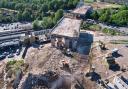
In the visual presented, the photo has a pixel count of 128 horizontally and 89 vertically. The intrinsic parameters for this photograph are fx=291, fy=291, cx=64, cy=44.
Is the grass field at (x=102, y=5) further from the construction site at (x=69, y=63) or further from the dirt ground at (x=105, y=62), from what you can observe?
the dirt ground at (x=105, y=62)

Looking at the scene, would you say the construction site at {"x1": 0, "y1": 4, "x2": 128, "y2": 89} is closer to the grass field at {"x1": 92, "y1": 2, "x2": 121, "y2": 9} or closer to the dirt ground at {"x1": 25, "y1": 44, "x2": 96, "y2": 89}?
the dirt ground at {"x1": 25, "y1": 44, "x2": 96, "y2": 89}

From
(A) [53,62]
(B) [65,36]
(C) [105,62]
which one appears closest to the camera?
(C) [105,62]

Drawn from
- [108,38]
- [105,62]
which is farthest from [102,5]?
[105,62]

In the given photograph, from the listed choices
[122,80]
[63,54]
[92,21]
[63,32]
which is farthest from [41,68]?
[92,21]

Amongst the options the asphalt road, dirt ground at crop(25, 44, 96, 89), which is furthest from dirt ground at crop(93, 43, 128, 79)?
the asphalt road

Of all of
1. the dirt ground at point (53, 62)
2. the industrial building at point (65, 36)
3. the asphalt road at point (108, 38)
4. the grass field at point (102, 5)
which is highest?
the industrial building at point (65, 36)

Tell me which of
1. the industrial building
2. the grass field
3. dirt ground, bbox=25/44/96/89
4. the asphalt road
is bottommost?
dirt ground, bbox=25/44/96/89

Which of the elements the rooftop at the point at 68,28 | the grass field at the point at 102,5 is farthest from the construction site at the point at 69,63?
the grass field at the point at 102,5

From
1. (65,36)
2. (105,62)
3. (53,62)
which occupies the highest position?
(65,36)

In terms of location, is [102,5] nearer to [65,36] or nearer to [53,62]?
[65,36]
